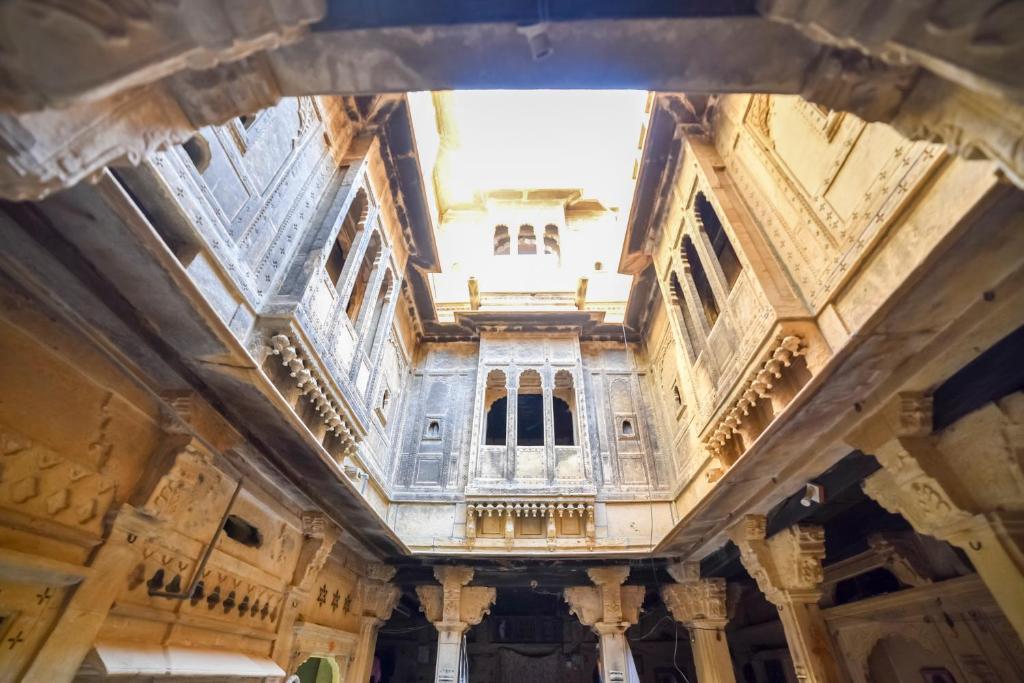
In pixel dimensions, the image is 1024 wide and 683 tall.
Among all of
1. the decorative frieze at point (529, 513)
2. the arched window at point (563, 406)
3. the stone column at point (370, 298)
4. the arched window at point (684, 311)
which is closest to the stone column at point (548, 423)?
the arched window at point (563, 406)

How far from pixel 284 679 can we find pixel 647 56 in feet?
23.5

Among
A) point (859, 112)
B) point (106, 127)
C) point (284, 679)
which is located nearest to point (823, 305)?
point (859, 112)

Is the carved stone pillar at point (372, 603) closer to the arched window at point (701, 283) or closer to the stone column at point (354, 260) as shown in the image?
the stone column at point (354, 260)

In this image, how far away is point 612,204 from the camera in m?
13.8

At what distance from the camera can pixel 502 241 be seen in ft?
43.5

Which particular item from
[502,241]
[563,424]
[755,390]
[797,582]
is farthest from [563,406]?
[755,390]

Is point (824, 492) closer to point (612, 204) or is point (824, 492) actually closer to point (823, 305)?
point (823, 305)

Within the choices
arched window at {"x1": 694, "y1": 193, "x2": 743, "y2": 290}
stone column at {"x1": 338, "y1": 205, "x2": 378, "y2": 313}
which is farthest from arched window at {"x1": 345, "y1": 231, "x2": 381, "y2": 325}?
arched window at {"x1": 694, "y1": 193, "x2": 743, "y2": 290}

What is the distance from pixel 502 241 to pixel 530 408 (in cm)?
486

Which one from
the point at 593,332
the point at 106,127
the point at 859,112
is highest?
the point at 593,332

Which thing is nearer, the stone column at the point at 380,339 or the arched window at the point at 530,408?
the stone column at the point at 380,339

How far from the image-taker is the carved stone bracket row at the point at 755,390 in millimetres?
4074

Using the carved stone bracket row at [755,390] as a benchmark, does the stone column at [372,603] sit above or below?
below

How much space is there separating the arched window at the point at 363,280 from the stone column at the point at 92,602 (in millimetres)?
3830
